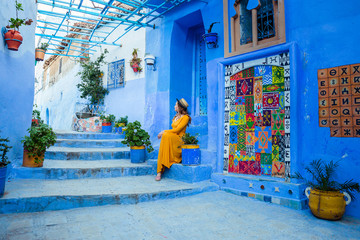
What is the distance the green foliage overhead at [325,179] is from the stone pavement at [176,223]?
0.40m

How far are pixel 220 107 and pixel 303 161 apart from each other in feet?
5.69

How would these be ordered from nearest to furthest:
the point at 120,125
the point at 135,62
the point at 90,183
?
the point at 90,183 → the point at 120,125 → the point at 135,62

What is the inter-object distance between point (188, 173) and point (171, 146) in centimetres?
68

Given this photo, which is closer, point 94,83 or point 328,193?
point 328,193

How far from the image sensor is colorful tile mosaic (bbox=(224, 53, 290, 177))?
385 centimetres

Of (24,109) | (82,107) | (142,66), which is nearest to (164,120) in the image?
(142,66)

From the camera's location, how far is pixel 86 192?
343 cm

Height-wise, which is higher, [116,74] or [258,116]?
[116,74]

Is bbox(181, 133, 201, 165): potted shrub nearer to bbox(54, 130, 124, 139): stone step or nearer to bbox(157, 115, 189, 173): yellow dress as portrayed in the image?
bbox(157, 115, 189, 173): yellow dress

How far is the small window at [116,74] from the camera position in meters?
8.79

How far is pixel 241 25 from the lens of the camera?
4602 millimetres

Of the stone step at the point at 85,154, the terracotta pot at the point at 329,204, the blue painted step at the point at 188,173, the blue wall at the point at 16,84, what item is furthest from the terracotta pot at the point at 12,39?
the terracotta pot at the point at 329,204

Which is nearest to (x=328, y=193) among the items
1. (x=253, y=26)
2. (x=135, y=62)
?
(x=253, y=26)

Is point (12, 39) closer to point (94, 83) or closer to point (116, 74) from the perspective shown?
point (116, 74)
